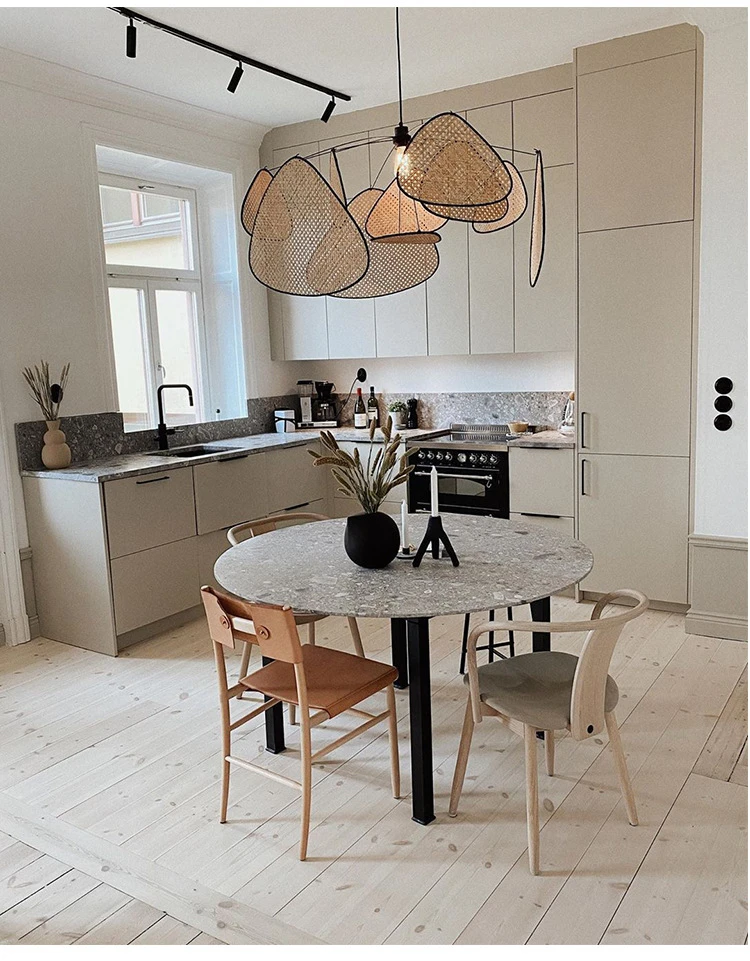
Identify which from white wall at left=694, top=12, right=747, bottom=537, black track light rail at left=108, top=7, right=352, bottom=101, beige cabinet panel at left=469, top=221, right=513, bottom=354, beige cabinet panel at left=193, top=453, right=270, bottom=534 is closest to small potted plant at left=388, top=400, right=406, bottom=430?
beige cabinet panel at left=469, top=221, right=513, bottom=354

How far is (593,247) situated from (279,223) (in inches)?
87.1

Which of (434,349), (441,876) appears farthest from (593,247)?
(441,876)

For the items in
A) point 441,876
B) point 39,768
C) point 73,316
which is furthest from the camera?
point 73,316

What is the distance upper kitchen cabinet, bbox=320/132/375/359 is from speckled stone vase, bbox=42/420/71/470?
1.85 meters

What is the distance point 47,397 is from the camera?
4258 mm

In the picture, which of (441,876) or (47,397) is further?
(47,397)

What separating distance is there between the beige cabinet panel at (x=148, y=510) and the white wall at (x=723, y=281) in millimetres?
2582

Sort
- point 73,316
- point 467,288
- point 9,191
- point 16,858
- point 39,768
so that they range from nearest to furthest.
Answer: point 16,858 → point 39,768 → point 9,191 → point 73,316 → point 467,288

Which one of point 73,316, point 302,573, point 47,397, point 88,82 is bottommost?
point 302,573

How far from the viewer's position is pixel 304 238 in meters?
2.54

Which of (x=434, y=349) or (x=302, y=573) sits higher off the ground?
(x=434, y=349)

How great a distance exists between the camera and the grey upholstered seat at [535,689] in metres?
2.34

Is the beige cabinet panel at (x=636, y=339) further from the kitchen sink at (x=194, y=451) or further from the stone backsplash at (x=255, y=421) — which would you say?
the kitchen sink at (x=194, y=451)

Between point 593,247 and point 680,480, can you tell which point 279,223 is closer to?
point 593,247
